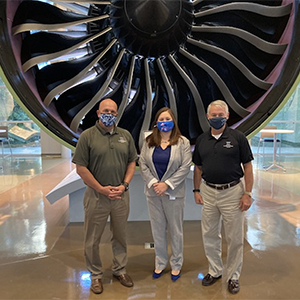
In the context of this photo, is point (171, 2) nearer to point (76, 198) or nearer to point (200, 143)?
point (200, 143)

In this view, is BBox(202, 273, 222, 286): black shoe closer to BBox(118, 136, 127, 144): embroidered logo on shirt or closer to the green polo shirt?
the green polo shirt

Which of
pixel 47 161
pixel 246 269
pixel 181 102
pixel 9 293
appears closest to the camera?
pixel 9 293

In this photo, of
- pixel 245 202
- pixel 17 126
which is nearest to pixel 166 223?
pixel 245 202

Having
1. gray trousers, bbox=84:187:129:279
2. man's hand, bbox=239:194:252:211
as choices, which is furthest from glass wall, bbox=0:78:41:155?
man's hand, bbox=239:194:252:211

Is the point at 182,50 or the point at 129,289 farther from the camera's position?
the point at 182,50

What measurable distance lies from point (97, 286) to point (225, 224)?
1.06 meters

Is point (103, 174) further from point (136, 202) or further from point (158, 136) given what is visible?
point (136, 202)

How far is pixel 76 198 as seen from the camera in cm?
358

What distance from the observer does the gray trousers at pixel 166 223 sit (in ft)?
7.34

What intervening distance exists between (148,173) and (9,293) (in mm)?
1365

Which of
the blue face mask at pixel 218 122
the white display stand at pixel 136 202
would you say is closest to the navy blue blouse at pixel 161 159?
the blue face mask at pixel 218 122

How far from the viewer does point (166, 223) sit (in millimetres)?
2346

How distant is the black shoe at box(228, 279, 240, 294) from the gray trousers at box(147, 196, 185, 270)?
1.34 feet

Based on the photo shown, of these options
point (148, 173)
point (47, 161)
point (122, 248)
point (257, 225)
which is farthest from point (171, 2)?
point (47, 161)
